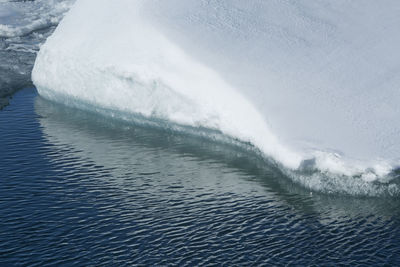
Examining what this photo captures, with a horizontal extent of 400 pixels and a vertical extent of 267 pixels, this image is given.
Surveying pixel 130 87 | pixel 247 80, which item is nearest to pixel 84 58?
pixel 130 87

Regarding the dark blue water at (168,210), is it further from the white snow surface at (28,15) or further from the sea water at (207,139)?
the white snow surface at (28,15)

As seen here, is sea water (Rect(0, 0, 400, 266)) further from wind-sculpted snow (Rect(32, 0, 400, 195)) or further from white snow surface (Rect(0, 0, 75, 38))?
white snow surface (Rect(0, 0, 75, 38))

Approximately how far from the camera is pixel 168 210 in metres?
15.5

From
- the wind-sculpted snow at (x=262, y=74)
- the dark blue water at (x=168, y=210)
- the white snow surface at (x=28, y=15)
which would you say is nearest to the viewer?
the dark blue water at (x=168, y=210)


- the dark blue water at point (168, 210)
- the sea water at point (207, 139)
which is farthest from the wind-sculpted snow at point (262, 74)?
the dark blue water at point (168, 210)

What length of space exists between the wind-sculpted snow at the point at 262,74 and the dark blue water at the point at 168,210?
934mm

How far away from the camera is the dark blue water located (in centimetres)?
1345

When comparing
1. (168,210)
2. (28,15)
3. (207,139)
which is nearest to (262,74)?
(207,139)

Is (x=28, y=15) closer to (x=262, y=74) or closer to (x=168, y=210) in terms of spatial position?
(x=262, y=74)

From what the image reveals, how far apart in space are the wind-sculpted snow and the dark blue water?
3.07 feet

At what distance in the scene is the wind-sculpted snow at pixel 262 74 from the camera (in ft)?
54.7

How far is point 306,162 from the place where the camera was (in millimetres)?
16188

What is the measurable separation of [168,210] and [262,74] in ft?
19.6

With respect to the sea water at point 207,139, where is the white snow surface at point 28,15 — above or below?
above
